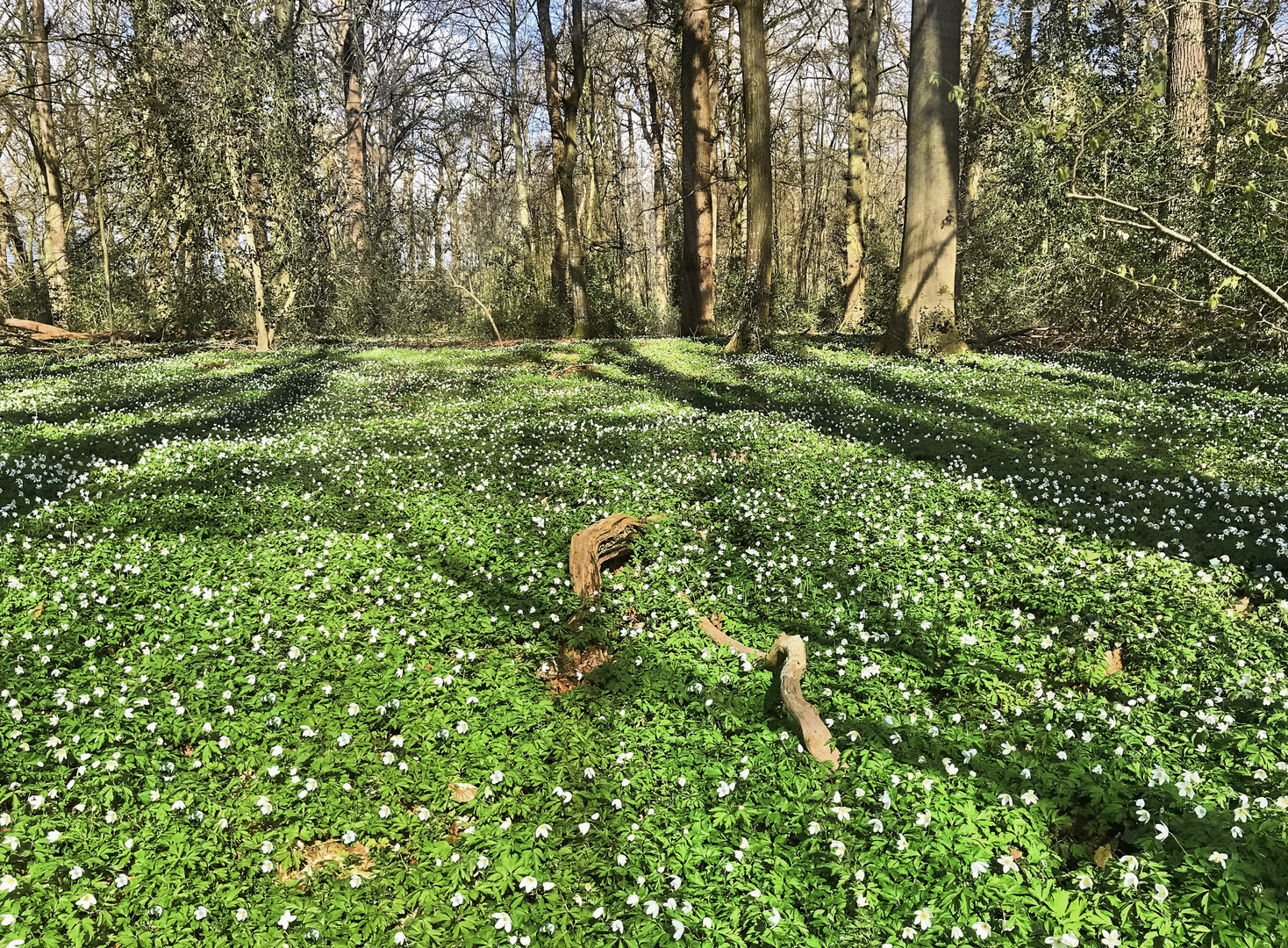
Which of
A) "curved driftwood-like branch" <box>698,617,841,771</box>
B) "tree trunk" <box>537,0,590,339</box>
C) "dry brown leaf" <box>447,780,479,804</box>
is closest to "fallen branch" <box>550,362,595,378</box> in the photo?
"tree trunk" <box>537,0,590,339</box>

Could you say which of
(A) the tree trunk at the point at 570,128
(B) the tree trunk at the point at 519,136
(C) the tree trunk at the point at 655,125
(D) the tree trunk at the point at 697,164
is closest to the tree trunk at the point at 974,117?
(D) the tree trunk at the point at 697,164

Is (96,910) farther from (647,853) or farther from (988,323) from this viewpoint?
(988,323)

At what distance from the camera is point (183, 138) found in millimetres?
19875

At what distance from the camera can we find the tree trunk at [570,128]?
23.3 metres

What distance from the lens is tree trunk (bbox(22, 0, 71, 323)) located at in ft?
84.7

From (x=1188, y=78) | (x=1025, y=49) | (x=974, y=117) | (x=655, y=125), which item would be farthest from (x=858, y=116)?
(x=655, y=125)

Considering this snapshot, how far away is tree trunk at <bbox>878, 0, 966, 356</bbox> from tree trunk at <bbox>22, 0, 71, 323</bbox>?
30.5 metres

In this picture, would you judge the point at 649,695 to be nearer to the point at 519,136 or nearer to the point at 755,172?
the point at 755,172

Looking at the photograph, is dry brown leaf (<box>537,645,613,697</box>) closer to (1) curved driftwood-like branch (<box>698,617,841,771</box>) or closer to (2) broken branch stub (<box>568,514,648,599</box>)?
(2) broken branch stub (<box>568,514,648,599</box>)

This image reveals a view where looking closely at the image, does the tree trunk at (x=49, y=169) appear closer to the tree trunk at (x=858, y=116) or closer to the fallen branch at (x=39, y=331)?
the fallen branch at (x=39, y=331)

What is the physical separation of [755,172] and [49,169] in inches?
1136

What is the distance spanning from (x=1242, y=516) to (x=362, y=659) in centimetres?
779

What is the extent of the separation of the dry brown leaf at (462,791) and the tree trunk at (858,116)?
22574mm

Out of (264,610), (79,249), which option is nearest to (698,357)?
(264,610)
